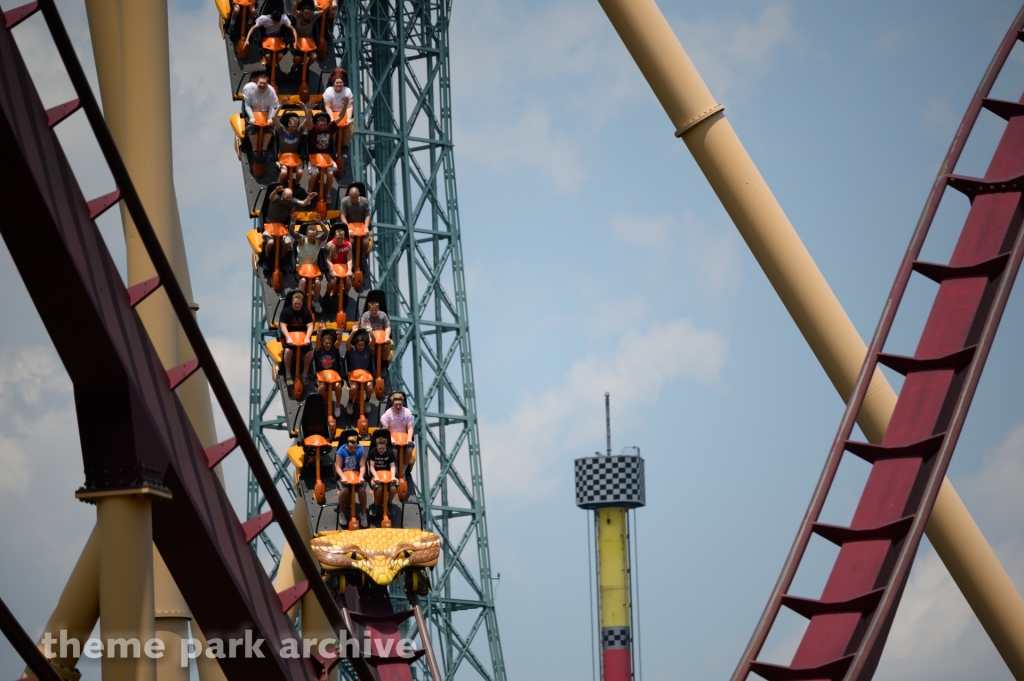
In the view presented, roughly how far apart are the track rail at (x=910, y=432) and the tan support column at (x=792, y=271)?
920mm

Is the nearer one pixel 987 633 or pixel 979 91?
pixel 979 91

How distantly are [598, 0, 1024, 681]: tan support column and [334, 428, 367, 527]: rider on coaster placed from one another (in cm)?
389

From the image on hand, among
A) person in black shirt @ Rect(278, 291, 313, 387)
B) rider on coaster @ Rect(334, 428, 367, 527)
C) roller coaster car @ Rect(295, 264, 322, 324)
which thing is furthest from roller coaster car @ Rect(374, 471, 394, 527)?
roller coaster car @ Rect(295, 264, 322, 324)

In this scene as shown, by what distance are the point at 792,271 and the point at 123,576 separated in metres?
3.75

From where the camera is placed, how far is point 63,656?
755 centimetres

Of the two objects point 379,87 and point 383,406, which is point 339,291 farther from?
point 379,87

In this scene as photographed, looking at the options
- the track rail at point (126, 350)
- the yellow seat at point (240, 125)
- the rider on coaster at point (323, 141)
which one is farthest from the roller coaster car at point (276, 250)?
the track rail at point (126, 350)

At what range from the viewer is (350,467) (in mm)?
9836

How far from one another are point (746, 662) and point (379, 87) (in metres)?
19.3

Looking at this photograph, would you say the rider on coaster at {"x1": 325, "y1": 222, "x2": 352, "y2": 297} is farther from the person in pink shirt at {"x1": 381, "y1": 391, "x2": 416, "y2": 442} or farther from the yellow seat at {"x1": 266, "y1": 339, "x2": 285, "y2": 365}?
the person in pink shirt at {"x1": 381, "y1": 391, "x2": 416, "y2": 442}

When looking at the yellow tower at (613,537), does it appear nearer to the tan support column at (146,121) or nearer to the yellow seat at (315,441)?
the yellow seat at (315,441)

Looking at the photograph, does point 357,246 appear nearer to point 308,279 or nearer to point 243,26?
point 308,279

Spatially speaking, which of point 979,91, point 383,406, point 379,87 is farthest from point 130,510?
point 379,87

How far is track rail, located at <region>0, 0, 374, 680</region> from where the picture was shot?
4457 millimetres
